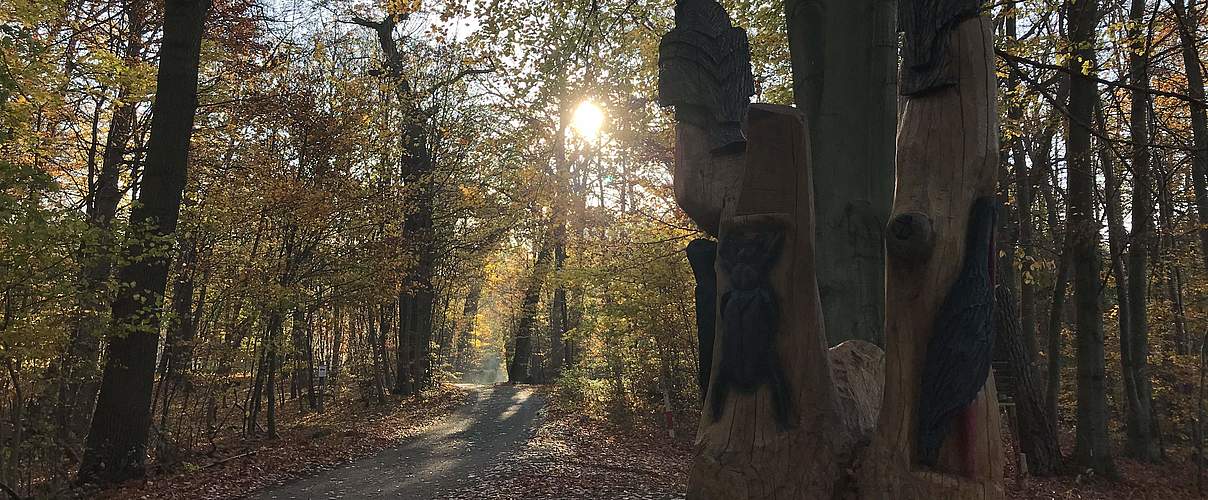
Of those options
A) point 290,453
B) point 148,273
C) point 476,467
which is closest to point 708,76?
point 148,273

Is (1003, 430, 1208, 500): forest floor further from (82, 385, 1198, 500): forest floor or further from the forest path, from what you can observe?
the forest path

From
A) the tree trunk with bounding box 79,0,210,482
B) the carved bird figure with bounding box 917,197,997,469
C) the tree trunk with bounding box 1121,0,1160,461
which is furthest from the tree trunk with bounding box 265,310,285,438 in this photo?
the tree trunk with bounding box 1121,0,1160,461

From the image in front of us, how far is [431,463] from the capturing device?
10492 millimetres

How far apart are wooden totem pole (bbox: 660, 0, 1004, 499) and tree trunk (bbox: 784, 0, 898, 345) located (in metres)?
0.89

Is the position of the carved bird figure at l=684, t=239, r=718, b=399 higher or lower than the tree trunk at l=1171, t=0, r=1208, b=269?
lower

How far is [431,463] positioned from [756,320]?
955cm

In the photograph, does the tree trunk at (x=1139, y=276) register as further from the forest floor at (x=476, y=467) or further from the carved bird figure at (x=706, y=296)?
the carved bird figure at (x=706, y=296)

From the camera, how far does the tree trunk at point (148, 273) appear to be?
25.8ft

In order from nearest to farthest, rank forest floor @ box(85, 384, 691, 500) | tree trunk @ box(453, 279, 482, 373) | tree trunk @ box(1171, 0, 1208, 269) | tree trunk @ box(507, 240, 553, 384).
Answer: tree trunk @ box(1171, 0, 1208, 269), forest floor @ box(85, 384, 691, 500), tree trunk @ box(507, 240, 553, 384), tree trunk @ box(453, 279, 482, 373)

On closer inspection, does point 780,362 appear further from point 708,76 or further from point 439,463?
point 439,463

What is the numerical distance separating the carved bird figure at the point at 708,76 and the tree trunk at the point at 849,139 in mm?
1227

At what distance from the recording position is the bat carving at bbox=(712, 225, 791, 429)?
2.12m

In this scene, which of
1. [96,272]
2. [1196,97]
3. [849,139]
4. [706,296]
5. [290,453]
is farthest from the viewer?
[290,453]

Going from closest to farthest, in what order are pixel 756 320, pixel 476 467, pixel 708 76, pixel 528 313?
pixel 756 320 → pixel 708 76 → pixel 476 467 → pixel 528 313
